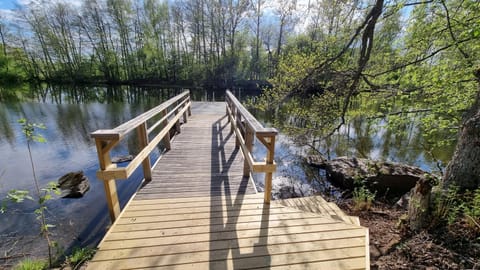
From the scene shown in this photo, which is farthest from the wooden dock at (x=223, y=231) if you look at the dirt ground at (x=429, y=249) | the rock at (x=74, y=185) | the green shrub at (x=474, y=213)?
the rock at (x=74, y=185)

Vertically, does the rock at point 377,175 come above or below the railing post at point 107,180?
below

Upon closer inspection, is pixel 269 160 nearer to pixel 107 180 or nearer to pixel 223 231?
pixel 223 231

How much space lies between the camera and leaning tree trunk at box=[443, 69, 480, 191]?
2021mm

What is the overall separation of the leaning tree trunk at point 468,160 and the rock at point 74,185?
5.78 m

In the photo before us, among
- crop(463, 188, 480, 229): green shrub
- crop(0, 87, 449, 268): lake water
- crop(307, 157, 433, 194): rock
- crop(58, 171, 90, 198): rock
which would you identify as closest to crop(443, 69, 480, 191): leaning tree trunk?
crop(463, 188, 480, 229): green shrub

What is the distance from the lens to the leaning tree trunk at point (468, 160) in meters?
2.02

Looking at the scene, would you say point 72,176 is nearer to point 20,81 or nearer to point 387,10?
point 387,10

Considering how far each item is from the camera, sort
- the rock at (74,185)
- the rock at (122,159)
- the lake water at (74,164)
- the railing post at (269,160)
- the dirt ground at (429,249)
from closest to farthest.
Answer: the dirt ground at (429,249), the railing post at (269,160), the lake water at (74,164), the rock at (74,185), the rock at (122,159)

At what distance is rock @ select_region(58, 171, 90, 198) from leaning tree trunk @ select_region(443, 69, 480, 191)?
5785 millimetres

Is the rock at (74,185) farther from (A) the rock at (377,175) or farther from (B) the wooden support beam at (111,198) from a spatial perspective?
(A) the rock at (377,175)

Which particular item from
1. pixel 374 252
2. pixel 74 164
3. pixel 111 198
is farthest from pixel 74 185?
pixel 374 252

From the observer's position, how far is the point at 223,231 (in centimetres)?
203

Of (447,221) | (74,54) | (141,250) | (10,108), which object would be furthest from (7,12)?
(447,221)

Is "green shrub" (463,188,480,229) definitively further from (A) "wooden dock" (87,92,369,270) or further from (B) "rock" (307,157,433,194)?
(B) "rock" (307,157,433,194)
